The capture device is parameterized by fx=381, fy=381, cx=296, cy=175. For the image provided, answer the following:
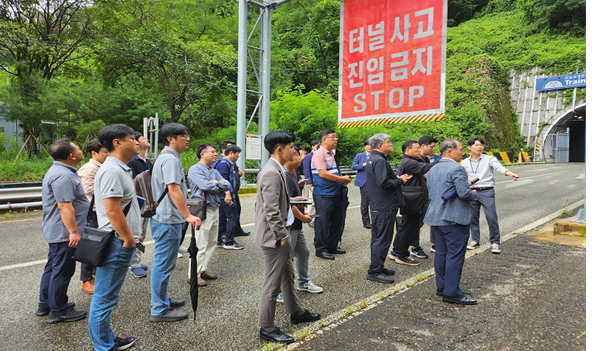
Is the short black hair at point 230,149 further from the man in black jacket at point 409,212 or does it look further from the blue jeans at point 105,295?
the blue jeans at point 105,295

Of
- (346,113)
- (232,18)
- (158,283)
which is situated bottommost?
(158,283)

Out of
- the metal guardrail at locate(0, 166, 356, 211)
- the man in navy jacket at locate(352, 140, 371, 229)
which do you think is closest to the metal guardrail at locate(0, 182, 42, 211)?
the metal guardrail at locate(0, 166, 356, 211)

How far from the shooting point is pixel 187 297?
407 cm

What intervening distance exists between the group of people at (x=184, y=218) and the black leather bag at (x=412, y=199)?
57 millimetres

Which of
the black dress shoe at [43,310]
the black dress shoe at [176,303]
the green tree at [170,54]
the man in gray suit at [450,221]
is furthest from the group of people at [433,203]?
the green tree at [170,54]

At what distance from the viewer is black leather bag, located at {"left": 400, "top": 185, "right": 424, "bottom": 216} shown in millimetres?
5152

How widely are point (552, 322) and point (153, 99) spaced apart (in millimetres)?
16886

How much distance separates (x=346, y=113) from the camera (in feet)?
26.1

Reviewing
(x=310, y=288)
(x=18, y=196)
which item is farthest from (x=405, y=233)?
(x=18, y=196)

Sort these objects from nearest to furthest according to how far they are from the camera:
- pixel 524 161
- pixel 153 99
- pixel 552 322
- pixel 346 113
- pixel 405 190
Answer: pixel 552 322 < pixel 405 190 < pixel 346 113 < pixel 153 99 < pixel 524 161

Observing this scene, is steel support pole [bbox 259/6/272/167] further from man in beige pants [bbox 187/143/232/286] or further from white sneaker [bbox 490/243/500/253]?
white sneaker [bbox 490/243/500/253]

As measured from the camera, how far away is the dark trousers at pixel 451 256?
12.9 feet

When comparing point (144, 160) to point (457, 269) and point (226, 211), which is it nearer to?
point (226, 211)

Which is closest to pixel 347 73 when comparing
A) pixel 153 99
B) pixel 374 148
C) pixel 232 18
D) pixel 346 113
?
pixel 346 113
